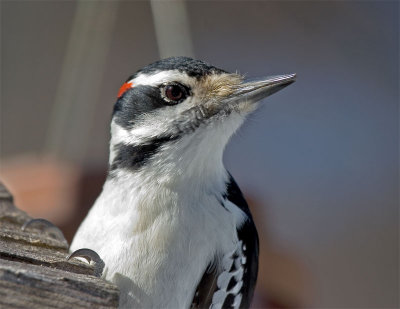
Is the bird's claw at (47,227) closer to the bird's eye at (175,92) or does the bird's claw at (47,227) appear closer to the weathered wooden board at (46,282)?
the weathered wooden board at (46,282)

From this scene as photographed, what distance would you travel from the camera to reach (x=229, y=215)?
279 centimetres

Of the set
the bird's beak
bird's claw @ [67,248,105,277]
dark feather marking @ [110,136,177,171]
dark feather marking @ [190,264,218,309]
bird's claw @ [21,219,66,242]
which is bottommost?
dark feather marking @ [190,264,218,309]

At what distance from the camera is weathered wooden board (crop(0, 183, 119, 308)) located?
181 centimetres

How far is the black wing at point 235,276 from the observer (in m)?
2.68

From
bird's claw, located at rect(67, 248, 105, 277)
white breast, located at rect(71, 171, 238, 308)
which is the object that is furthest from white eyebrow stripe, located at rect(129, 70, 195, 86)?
bird's claw, located at rect(67, 248, 105, 277)

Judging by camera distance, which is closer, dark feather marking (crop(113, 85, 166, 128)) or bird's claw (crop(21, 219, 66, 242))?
bird's claw (crop(21, 219, 66, 242))

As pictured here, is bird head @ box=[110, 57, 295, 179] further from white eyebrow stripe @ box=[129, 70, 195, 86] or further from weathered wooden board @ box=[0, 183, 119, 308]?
weathered wooden board @ box=[0, 183, 119, 308]

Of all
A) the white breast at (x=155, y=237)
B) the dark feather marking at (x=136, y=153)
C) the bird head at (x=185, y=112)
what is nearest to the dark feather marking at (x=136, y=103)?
the bird head at (x=185, y=112)

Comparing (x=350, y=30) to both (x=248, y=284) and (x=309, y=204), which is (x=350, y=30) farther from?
(x=248, y=284)

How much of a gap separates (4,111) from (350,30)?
3.67 metres

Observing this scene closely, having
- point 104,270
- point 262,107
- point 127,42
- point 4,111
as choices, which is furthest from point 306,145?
point 104,270

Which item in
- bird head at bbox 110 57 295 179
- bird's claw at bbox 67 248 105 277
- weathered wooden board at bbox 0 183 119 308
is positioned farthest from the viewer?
bird head at bbox 110 57 295 179

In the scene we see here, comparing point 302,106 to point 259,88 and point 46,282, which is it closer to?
point 259,88

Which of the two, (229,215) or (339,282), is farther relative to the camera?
(339,282)
